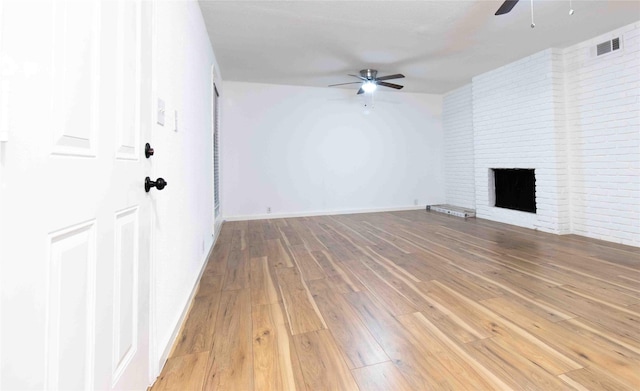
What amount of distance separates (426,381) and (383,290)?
97 centimetres

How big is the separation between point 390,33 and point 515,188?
10.9ft

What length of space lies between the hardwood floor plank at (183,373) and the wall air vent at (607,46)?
5404 millimetres

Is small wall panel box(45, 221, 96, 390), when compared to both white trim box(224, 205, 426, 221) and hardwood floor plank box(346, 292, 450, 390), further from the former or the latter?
white trim box(224, 205, 426, 221)

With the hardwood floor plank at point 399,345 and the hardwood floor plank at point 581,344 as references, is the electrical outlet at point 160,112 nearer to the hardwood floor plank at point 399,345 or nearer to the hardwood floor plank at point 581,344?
the hardwood floor plank at point 399,345

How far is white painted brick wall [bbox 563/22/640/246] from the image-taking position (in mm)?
3320

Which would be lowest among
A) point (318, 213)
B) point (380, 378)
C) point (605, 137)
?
Answer: point (380, 378)

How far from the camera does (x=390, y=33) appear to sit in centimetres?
353

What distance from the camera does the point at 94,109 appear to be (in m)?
0.75

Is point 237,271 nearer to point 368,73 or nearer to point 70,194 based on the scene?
point 70,194

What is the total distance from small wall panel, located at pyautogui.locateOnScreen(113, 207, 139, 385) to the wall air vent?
5326 millimetres

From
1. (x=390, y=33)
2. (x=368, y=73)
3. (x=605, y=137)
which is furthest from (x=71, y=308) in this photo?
(x=605, y=137)

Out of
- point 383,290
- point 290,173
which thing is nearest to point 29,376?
point 383,290

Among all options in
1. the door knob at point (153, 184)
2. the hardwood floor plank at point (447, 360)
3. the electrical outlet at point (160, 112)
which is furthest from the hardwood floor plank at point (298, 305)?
the electrical outlet at point (160, 112)

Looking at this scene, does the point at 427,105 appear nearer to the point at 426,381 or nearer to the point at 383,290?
the point at 383,290
